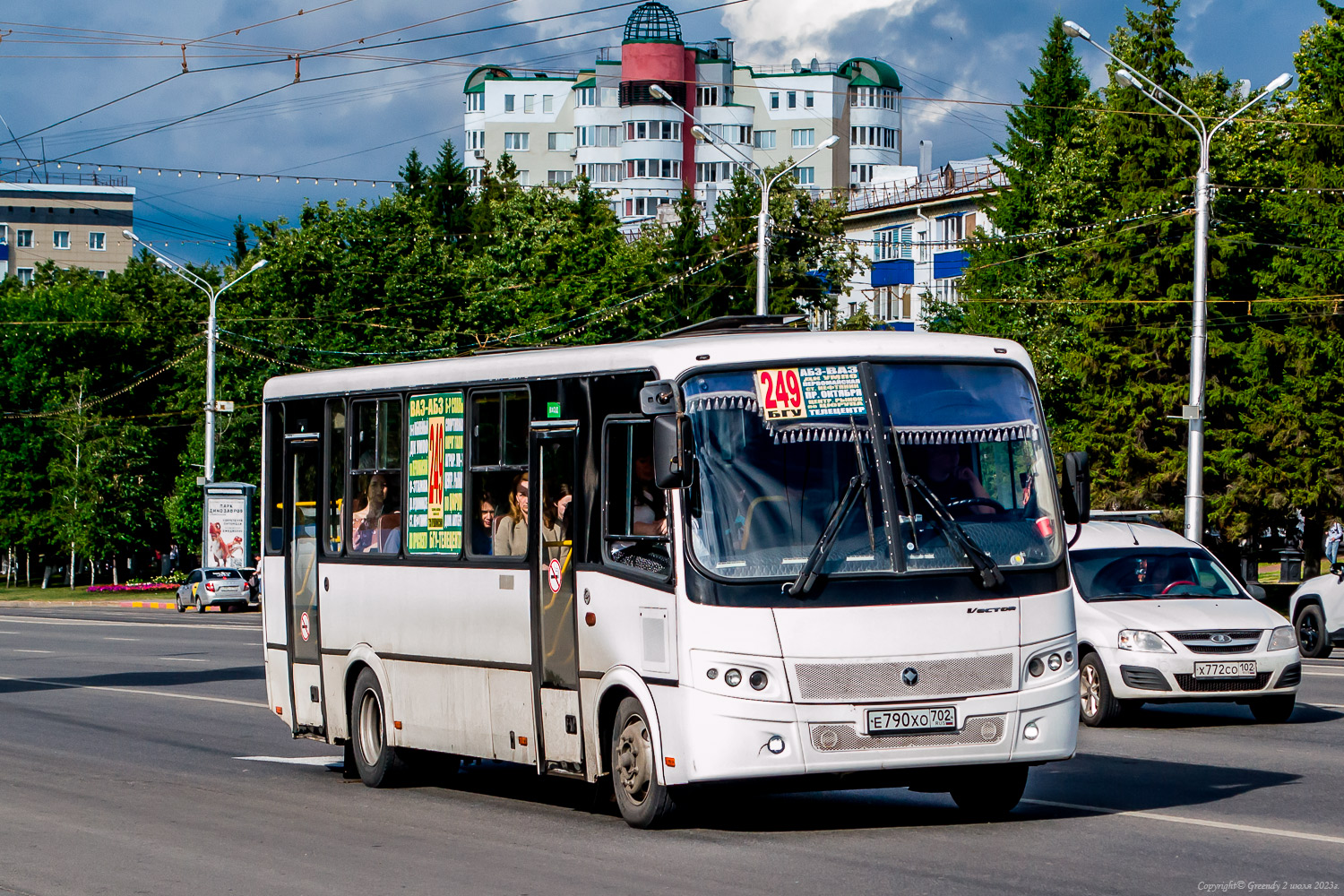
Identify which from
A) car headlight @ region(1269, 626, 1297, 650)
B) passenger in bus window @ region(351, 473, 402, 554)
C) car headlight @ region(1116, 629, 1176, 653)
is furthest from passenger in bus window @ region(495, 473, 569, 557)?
car headlight @ region(1269, 626, 1297, 650)

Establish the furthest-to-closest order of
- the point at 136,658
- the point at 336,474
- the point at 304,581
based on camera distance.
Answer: the point at 136,658
the point at 304,581
the point at 336,474

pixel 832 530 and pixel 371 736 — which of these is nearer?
pixel 832 530

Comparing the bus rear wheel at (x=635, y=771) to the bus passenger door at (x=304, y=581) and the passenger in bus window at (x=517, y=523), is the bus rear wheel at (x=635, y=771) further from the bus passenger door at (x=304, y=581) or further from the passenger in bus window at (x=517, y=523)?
the bus passenger door at (x=304, y=581)

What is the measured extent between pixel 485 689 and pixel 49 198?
515ft

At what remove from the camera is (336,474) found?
1378cm

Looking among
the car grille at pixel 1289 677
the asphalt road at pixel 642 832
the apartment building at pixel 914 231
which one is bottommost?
the asphalt road at pixel 642 832

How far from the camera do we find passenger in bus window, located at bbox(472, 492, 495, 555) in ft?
38.9

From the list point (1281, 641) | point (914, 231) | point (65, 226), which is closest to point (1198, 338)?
point (1281, 641)

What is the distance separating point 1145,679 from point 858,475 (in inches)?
261

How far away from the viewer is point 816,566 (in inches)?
383

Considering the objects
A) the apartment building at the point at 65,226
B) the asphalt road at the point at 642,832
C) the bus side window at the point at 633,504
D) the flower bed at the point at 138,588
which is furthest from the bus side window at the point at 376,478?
the apartment building at the point at 65,226

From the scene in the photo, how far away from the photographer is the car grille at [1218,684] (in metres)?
15.7

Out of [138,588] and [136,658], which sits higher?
[136,658]

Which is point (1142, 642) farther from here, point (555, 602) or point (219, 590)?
point (219, 590)
